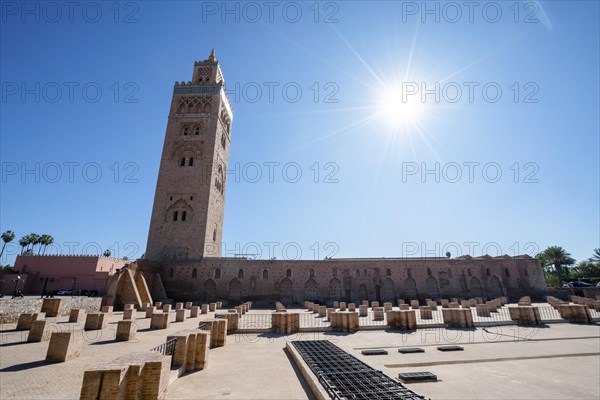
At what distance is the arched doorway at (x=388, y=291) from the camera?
99.7ft

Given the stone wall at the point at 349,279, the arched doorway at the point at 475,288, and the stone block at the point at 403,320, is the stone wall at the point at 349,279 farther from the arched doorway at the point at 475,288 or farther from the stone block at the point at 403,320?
the stone block at the point at 403,320

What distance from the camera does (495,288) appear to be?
31656 mm

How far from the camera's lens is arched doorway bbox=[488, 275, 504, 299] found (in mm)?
31406

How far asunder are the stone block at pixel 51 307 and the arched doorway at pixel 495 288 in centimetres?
3796

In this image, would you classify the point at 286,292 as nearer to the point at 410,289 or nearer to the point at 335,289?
the point at 335,289

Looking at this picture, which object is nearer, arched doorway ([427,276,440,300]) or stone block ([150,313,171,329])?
stone block ([150,313,171,329])

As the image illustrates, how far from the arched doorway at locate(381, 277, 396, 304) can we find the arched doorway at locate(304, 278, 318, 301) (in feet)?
23.3

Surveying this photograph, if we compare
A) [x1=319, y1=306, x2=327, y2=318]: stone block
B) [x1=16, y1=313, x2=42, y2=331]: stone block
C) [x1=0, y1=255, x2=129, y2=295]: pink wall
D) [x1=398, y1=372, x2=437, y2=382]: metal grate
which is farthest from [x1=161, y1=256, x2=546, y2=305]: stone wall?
[x1=398, y1=372, x2=437, y2=382]: metal grate

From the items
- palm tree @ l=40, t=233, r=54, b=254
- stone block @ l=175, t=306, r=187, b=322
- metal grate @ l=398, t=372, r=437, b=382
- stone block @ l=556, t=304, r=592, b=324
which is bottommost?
stone block @ l=175, t=306, r=187, b=322

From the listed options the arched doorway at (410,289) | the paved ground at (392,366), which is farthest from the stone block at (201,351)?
the arched doorway at (410,289)

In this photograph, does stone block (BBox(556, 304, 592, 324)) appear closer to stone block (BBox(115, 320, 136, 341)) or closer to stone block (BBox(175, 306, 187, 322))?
stone block (BBox(115, 320, 136, 341))

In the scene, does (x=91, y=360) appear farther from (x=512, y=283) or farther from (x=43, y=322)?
(x=512, y=283)

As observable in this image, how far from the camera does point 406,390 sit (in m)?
4.70

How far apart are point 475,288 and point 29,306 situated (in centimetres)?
3799
